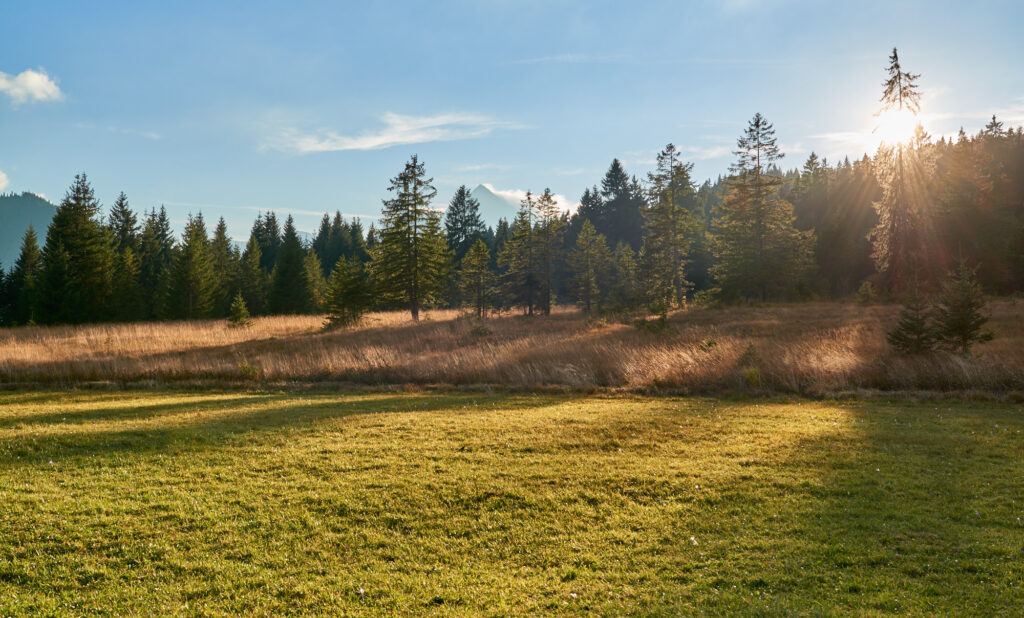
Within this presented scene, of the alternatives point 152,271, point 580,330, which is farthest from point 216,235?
point 580,330

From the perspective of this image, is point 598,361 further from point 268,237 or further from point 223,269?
point 268,237

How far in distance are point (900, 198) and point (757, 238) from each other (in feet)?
36.9

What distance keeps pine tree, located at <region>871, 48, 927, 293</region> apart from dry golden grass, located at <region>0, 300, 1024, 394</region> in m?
6.71

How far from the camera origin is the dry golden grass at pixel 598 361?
12.2 metres

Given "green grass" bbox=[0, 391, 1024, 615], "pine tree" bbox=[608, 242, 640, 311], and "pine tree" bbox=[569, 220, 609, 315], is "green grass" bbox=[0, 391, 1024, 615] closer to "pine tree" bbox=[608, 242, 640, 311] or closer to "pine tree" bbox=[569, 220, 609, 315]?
"pine tree" bbox=[608, 242, 640, 311]

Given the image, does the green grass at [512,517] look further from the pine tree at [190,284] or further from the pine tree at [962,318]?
the pine tree at [190,284]

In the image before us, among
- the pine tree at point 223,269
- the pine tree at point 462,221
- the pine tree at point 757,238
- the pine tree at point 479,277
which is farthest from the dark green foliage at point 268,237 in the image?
the pine tree at point 757,238

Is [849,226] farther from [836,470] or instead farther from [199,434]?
[199,434]

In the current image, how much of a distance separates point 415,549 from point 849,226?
63583 mm

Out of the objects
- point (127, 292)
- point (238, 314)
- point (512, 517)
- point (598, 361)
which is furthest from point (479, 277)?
point (512, 517)

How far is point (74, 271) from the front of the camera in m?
40.1

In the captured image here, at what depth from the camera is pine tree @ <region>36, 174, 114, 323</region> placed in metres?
39.3

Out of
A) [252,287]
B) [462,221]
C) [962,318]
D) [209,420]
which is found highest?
[462,221]

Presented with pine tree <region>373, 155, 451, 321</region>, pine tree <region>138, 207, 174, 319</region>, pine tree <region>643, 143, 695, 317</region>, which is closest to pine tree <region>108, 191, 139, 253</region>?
pine tree <region>138, 207, 174, 319</region>
